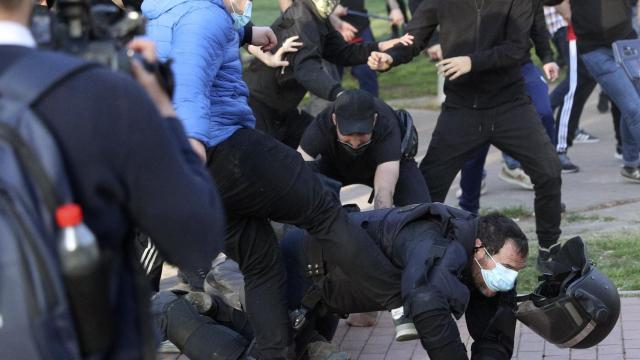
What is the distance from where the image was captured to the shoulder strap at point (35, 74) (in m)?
2.24

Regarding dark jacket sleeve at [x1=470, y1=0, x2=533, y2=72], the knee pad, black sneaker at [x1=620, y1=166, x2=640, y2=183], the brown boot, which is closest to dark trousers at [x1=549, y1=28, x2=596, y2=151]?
black sneaker at [x1=620, y1=166, x2=640, y2=183]

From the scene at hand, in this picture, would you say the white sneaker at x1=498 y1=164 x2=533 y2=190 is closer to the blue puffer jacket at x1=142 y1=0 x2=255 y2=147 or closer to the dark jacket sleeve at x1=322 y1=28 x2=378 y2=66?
the dark jacket sleeve at x1=322 y1=28 x2=378 y2=66

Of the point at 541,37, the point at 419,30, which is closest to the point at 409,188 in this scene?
the point at 419,30

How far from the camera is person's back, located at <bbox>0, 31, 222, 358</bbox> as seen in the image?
226cm

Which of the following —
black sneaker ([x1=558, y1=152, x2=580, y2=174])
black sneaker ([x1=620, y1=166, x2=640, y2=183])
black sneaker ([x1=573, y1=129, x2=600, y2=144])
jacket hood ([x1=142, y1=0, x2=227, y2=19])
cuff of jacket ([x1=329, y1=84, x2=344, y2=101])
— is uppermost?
jacket hood ([x1=142, y1=0, x2=227, y2=19])

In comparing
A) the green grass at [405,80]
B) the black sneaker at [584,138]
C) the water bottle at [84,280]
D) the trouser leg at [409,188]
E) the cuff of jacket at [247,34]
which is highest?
the water bottle at [84,280]

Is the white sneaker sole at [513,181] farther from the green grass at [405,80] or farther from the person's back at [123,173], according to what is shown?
the person's back at [123,173]

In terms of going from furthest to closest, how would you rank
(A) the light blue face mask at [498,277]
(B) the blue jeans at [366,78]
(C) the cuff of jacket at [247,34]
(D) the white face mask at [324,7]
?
(B) the blue jeans at [366,78] < (D) the white face mask at [324,7] < (C) the cuff of jacket at [247,34] < (A) the light blue face mask at [498,277]

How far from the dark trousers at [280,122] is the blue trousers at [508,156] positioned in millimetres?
1009

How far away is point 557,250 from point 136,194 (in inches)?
122

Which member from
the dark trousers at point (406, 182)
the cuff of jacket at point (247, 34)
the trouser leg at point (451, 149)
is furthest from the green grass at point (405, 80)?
the cuff of jacket at point (247, 34)

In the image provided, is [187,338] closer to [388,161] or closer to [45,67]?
[388,161]

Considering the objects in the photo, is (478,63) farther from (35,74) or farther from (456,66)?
(35,74)

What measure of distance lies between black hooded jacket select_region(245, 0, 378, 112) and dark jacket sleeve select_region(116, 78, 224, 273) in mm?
3964
